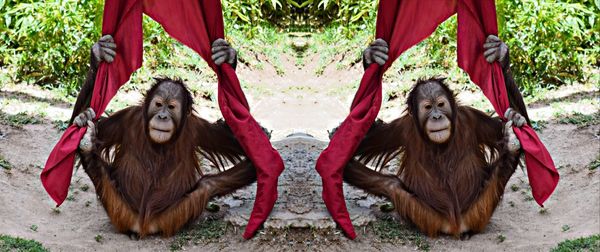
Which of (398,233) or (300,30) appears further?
(300,30)

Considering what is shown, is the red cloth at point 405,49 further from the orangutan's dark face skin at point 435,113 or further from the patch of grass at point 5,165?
the patch of grass at point 5,165

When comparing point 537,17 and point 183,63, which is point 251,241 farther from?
point 183,63

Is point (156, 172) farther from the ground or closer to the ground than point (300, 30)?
closer to the ground

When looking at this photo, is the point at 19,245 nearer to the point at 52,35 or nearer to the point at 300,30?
the point at 52,35

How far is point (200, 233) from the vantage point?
4211mm

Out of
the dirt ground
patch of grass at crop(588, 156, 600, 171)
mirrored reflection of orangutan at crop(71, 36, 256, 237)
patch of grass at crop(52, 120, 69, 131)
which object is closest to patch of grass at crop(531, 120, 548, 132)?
the dirt ground

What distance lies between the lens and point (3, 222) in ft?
13.6

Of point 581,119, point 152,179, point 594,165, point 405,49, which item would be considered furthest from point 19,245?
point 581,119

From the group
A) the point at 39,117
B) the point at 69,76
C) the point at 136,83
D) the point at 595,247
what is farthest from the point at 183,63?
the point at 595,247

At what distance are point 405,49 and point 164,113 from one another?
1199mm

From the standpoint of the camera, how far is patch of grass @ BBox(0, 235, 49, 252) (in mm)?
3697

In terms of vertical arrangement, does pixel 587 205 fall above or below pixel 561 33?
below

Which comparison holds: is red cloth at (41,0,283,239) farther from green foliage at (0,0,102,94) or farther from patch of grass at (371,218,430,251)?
green foliage at (0,0,102,94)

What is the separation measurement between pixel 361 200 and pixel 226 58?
1.44 metres
